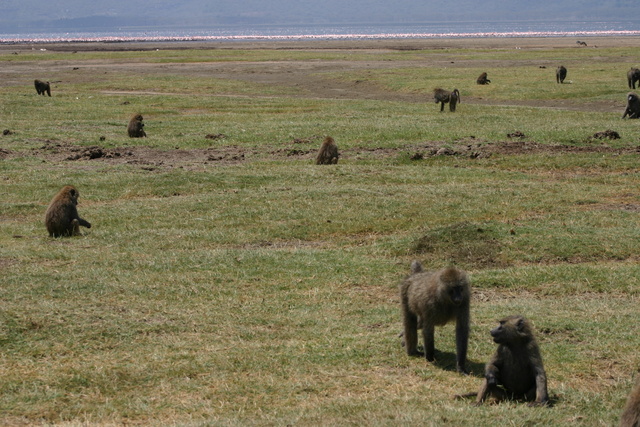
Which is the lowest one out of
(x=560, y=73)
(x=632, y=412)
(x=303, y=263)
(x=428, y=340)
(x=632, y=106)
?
(x=303, y=263)

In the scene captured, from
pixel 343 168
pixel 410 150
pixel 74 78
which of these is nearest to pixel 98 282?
pixel 343 168

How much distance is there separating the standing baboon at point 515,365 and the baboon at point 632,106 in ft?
82.9

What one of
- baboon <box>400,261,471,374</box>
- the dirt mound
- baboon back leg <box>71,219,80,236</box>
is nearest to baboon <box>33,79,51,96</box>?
baboon back leg <box>71,219,80,236</box>

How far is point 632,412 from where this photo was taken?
621cm

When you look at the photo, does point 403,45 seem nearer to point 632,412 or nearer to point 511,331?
point 511,331

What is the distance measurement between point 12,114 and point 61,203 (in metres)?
21.4

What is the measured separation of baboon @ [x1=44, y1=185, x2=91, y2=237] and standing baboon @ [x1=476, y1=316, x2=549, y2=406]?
32.3ft

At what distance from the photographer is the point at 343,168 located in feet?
70.7

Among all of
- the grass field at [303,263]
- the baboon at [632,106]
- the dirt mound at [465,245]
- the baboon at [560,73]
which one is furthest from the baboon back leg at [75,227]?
the baboon at [560,73]

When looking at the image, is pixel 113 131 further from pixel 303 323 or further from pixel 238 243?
pixel 303 323

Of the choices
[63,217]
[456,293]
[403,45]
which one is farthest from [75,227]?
[403,45]

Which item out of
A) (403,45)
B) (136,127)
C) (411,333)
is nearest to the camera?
(411,333)

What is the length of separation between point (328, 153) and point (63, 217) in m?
9.07

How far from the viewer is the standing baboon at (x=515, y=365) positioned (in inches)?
295
